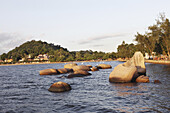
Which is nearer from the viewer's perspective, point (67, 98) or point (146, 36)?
point (67, 98)

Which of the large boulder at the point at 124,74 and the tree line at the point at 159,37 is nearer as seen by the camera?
the large boulder at the point at 124,74

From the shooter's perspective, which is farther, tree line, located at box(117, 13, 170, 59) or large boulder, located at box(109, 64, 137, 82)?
tree line, located at box(117, 13, 170, 59)

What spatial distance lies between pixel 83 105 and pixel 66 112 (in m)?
1.81

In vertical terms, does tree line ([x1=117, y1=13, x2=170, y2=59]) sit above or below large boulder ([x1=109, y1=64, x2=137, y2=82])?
above

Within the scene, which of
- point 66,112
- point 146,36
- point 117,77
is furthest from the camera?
point 146,36

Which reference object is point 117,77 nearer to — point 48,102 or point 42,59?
point 48,102

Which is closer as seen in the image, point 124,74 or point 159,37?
point 124,74

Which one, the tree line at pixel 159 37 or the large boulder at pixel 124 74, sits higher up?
the tree line at pixel 159 37

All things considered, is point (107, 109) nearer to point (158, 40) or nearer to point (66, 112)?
point (66, 112)

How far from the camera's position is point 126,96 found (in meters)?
14.3

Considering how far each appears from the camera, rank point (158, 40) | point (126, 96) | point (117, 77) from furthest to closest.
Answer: point (158, 40) < point (117, 77) < point (126, 96)

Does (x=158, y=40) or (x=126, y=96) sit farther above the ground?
(x=158, y=40)

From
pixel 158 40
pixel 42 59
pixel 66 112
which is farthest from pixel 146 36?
pixel 42 59

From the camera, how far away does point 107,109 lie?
11.2 meters
